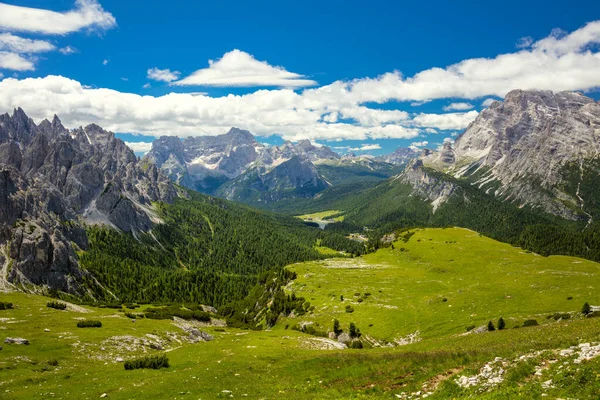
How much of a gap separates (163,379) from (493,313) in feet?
233

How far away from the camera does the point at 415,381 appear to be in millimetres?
28094

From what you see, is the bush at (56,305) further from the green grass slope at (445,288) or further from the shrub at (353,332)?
the shrub at (353,332)

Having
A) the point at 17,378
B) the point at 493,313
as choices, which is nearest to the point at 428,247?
the point at 493,313

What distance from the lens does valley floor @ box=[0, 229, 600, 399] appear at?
24734 millimetres

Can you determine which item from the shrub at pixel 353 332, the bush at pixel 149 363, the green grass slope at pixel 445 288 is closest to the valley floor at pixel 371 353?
the green grass slope at pixel 445 288

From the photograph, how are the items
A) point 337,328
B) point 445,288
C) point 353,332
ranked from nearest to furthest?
point 353,332, point 337,328, point 445,288

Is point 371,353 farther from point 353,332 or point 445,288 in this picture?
point 445,288

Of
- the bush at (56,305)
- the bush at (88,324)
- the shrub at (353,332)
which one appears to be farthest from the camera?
the shrub at (353,332)

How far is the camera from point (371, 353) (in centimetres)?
4616

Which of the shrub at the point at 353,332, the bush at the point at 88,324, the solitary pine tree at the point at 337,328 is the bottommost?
the solitary pine tree at the point at 337,328

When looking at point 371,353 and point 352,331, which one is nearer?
Result: point 371,353

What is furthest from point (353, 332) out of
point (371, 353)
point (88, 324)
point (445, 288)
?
point (88, 324)

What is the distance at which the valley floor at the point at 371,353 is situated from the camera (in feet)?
81.1

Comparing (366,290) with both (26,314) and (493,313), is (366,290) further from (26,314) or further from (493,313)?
(26,314)
